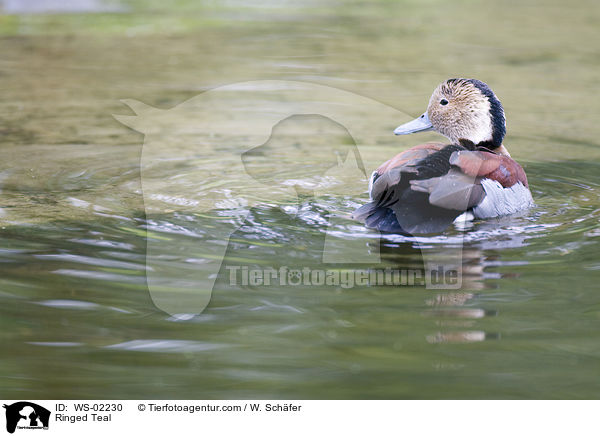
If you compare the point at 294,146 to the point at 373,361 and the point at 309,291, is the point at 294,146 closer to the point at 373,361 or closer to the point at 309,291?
the point at 309,291

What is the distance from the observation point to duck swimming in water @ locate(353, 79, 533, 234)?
5149 mm

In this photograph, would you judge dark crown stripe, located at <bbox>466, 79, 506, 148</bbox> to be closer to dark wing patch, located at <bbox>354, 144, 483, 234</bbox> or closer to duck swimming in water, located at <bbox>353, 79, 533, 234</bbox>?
duck swimming in water, located at <bbox>353, 79, 533, 234</bbox>

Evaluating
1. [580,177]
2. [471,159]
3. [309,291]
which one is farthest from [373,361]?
[580,177]

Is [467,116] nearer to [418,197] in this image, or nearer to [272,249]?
[418,197]

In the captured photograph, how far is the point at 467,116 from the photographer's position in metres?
6.20

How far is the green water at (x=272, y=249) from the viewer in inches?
140

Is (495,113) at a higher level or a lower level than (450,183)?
higher

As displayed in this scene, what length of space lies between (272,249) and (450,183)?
1099 millimetres

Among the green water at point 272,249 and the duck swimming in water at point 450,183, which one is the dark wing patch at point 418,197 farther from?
the green water at point 272,249
